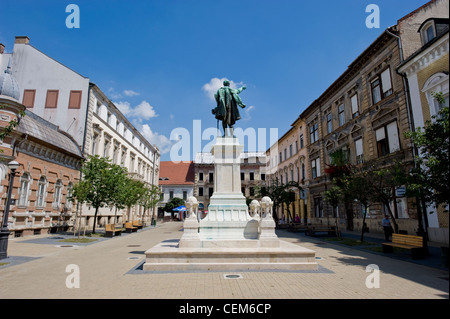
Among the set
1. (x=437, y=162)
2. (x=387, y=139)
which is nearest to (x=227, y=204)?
(x=437, y=162)

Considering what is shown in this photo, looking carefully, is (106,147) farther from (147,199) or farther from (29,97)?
(29,97)

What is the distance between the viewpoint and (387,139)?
65.2ft

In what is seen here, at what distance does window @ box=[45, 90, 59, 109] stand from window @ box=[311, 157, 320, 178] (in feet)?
88.5

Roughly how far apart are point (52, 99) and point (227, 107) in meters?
21.7

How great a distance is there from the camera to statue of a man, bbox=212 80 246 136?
11539 millimetres

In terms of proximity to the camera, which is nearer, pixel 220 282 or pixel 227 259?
Answer: pixel 220 282

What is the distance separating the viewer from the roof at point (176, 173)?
203ft

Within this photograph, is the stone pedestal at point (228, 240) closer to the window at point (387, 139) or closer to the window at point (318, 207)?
the window at point (387, 139)

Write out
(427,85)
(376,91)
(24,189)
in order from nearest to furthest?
1. (427,85)
2. (24,189)
3. (376,91)

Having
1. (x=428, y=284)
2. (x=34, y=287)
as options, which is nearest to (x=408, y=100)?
(x=428, y=284)

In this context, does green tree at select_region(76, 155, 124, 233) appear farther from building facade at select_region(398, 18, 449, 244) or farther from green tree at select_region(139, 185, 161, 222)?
building facade at select_region(398, 18, 449, 244)

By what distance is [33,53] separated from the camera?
26125 mm

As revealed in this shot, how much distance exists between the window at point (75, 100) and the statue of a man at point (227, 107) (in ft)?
63.7

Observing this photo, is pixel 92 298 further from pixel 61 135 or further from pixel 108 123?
pixel 108 123
